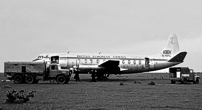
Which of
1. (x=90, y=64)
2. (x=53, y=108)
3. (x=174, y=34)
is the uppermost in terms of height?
(x=174, y=34)

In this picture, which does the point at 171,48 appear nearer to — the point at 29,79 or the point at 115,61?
the point at 115,61

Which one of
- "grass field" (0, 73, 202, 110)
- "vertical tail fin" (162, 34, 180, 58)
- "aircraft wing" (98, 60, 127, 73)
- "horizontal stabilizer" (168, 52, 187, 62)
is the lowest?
"grass field" (0, 73, 202, 110)

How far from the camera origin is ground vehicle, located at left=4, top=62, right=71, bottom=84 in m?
34.1

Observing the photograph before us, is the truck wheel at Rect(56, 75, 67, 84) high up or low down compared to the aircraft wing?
down

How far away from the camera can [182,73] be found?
37812 millimetres

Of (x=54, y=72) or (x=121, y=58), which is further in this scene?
(x=121, y=58)

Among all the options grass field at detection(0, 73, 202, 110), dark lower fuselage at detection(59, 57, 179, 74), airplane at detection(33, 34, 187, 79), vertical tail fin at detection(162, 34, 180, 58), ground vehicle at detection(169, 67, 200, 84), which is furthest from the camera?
vertical tail fin at detection(162, 34, 180, 58)

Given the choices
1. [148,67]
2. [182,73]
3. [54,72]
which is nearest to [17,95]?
[54,72]

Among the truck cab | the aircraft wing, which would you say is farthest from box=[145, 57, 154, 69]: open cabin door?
the truck cab

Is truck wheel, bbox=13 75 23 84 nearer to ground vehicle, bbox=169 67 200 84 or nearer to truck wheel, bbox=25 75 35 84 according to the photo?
truck wheel, bbox=25 75 35 84

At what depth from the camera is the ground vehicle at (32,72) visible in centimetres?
3406

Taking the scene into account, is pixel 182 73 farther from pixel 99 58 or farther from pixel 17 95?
pixel 17 95

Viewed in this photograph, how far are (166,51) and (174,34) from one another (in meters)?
3.76

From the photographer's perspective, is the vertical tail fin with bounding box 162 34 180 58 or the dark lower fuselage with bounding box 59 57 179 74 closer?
the dark lower fuselage with bounding box 59 57 179 74
